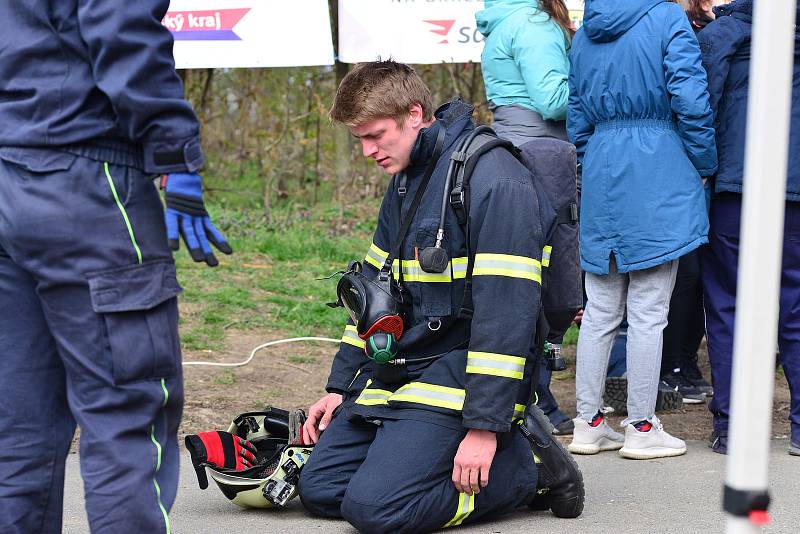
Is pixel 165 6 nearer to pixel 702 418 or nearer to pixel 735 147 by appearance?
pixel 735 147

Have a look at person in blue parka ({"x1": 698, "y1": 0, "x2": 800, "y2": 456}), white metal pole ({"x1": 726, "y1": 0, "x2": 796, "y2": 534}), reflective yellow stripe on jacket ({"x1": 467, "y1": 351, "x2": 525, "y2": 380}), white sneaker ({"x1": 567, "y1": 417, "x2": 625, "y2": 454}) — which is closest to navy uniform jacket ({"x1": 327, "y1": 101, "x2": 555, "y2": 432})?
reflective yellow stripe on jacket ({"x1": 467, "y1": 351, "x2": 525, "y2": 380})

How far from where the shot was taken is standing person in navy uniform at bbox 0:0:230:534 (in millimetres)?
2791

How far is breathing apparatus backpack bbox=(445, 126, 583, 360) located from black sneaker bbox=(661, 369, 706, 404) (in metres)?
1.87

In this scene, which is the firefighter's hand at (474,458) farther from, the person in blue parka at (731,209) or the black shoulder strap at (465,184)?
the person in blue parka at (731,209)

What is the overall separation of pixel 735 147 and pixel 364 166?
20.7 ft

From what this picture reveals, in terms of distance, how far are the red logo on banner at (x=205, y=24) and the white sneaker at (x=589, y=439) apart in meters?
4.53

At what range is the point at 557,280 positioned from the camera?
4176mm

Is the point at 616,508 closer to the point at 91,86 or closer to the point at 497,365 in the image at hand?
the point at 497,365

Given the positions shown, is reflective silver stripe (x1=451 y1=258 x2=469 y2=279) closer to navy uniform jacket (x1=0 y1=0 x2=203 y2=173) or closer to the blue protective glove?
the blue protective glove

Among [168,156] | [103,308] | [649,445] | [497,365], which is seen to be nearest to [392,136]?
[497,365]

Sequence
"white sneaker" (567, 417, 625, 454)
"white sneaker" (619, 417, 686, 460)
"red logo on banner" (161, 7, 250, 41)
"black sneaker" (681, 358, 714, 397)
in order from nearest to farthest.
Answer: "white sneaker" (619, 417, 686, 460) → "white sneaker" (567, 417, 625, 454) → "black sneaker" (681, 358, 714, 397) → "red logo on banner" (161, 7, 250, 41)

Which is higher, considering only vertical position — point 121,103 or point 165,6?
point 165,6

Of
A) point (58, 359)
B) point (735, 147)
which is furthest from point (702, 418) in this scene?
point (58, 359)

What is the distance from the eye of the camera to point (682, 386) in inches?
239
